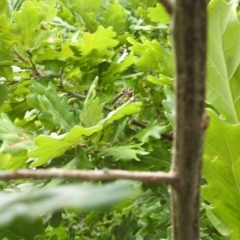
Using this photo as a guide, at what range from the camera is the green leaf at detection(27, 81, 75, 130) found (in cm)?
84

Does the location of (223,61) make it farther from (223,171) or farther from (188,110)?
(188,110)

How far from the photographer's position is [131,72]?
3.62ft

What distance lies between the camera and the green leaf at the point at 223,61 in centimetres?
62

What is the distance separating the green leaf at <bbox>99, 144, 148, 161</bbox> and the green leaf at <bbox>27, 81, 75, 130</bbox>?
90 millimetres

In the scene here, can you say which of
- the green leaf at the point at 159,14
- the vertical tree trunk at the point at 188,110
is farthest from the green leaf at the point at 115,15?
the vertical tree trunk at the point at 188,110

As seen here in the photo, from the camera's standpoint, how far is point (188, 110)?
256 millimetres

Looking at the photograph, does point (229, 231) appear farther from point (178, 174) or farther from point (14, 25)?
point (14, 25)

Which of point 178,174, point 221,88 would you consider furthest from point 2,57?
point 178,174

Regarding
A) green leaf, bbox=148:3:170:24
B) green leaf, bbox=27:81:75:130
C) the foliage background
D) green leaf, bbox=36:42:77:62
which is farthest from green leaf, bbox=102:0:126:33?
green leaf, bbox=27:81:75:130

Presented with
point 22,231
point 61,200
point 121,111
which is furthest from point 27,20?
point 61,200

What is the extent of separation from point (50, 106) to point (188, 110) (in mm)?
611

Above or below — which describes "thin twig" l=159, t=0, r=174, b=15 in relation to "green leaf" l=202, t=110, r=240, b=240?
above

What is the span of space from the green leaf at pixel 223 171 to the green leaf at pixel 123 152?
213mm

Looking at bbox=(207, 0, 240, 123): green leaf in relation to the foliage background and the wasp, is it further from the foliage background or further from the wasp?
the wasp
